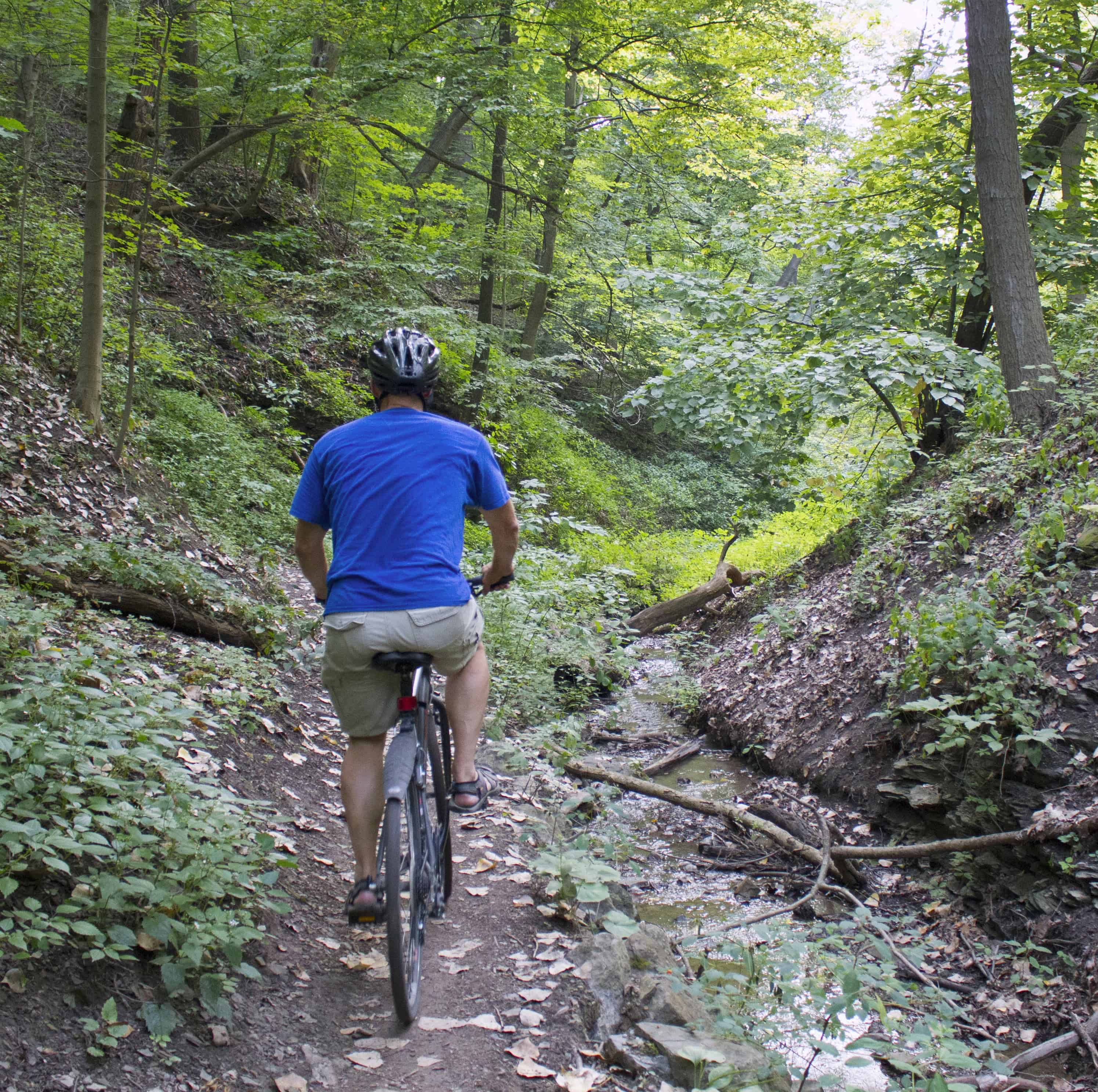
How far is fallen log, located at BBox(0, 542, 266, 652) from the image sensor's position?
197 inches

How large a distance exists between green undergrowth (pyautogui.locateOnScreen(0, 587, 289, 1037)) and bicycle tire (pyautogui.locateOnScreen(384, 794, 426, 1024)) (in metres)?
0.48

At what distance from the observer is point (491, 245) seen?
1455 centimetres

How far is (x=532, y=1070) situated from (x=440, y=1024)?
0.41 m

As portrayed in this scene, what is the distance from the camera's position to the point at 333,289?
13.8 meters

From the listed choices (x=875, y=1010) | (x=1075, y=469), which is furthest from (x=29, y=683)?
(x=1075, y=469)

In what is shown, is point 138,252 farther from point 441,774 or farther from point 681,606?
point 681,606

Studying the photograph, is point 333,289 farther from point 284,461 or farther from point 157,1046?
point 157,1046

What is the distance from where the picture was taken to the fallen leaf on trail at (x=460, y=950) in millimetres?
3602

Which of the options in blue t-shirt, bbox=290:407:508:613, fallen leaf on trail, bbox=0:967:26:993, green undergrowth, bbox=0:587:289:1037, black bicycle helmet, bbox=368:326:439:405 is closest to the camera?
fallen leaf on trail, bbox=0:967:26:993

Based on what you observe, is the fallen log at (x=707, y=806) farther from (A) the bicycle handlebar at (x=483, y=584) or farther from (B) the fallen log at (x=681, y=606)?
(B) the fallen log at (x=681, y=606)

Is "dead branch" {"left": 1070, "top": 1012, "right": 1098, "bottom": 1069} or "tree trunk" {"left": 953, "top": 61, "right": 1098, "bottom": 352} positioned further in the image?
"tree trunk" {"left": 953, "top": 61, "right": 1098, "bottom": 352}

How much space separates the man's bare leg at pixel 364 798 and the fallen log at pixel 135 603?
9.78 ft

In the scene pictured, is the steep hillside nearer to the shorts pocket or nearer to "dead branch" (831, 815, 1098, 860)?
"dead branch" (831, 815, 1098, 860)

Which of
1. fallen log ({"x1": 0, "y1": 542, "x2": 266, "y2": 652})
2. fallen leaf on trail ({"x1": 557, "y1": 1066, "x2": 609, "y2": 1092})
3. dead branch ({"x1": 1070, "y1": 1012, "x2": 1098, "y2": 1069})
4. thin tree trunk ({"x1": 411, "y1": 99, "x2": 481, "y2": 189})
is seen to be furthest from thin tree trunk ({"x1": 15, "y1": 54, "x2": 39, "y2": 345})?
dead branch ({"x1": 1070, "y1": 1012, "x2": 1098, "y2": 1069})
